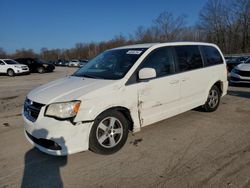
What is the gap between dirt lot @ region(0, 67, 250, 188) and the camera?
119 inches

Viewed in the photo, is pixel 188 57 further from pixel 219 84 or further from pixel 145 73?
pixel 145 73

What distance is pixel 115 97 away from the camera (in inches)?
145

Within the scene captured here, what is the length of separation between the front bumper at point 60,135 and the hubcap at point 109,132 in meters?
0.24

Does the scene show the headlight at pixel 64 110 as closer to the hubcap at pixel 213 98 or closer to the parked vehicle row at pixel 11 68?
the hubcap at pixel 213 98

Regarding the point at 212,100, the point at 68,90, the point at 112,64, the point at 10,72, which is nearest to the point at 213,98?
the point at 212,100

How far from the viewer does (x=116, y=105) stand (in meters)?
3.70

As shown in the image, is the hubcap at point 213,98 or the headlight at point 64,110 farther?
the hubcap at point 213,98

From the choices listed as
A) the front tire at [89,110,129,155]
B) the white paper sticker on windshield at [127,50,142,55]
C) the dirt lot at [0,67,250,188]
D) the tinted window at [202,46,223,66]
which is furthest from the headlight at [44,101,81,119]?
the tinted window at [202,46,223,66]

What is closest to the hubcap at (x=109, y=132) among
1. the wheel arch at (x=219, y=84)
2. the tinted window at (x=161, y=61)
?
the tinted window at (x=161, y=61)

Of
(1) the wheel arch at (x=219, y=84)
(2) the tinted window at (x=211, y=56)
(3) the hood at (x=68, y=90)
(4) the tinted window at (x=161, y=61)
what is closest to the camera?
(3) the hood at (x=68, y=90)

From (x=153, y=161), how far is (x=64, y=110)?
1.52m

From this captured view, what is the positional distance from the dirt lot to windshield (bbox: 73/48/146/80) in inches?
50.5

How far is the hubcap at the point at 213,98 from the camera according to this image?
18.8ft

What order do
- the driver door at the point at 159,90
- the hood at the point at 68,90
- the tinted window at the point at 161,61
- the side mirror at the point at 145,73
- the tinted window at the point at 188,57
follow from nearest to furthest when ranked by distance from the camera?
1. the hood at the point at 68,90
2. the side mirror at the point at 145,73
3. the driver door at the point at 159,90
4. the tinted window at the point at 161,61
5. the tinted window at the point at 188,57
